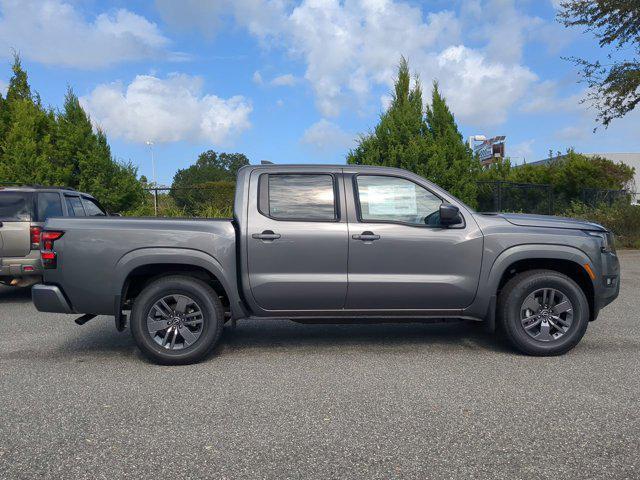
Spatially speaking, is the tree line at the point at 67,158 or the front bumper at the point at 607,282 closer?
the front bumper at the point at 607,282

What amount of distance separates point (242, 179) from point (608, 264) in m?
3.71

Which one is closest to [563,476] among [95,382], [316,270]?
[316,270]

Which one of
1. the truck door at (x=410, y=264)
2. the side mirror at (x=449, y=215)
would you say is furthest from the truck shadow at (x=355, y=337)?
the side mirror at (x=449, y=215)

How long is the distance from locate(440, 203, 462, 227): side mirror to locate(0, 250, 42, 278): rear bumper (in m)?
6.02

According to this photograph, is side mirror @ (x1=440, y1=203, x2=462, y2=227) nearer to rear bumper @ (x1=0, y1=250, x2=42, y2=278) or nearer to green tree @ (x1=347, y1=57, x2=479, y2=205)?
rear bumper @ (x1=0, y1=250, x2=42, y2=278)

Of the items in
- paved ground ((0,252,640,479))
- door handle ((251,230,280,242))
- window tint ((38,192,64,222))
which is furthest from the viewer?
window tint ((38,192,64,222))

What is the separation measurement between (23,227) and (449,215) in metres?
6.37

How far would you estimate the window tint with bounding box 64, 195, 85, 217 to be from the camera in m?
9.07

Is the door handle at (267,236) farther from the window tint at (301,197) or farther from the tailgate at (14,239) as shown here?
the tailgate at (14,239)

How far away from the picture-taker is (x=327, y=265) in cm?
531

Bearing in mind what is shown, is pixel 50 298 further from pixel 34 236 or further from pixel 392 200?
pixel 34 236

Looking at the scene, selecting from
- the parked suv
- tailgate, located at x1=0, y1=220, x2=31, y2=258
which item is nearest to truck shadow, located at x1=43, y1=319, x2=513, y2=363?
the parked suv

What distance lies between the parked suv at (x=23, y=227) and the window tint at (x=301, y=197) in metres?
4.61

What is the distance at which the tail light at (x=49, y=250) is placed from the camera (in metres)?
5.19
